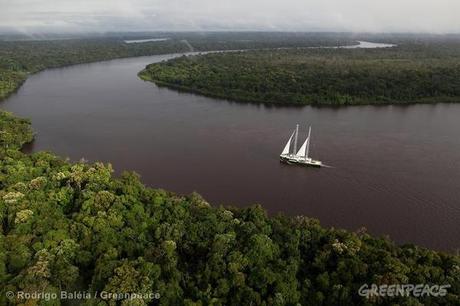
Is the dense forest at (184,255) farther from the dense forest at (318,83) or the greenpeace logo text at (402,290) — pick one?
the dense forest at (318,83)

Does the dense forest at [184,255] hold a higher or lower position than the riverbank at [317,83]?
lower

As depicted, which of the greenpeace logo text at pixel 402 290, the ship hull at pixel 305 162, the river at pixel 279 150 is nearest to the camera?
the greenpeace logo text at pixel 402 290

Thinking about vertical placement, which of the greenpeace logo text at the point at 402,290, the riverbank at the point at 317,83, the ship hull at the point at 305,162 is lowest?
the greenpeace logo text at the point at 402,290

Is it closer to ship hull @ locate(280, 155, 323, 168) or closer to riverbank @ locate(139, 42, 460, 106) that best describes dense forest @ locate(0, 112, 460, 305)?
ship hull @ locate(280, 155, 323, 168)

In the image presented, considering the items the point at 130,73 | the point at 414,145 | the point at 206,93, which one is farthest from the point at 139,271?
the point at 130,73

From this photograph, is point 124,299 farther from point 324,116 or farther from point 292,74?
point 292,74

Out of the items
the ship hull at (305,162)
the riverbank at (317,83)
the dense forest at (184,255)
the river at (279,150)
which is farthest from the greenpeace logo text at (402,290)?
the riverbank at (317,83)
